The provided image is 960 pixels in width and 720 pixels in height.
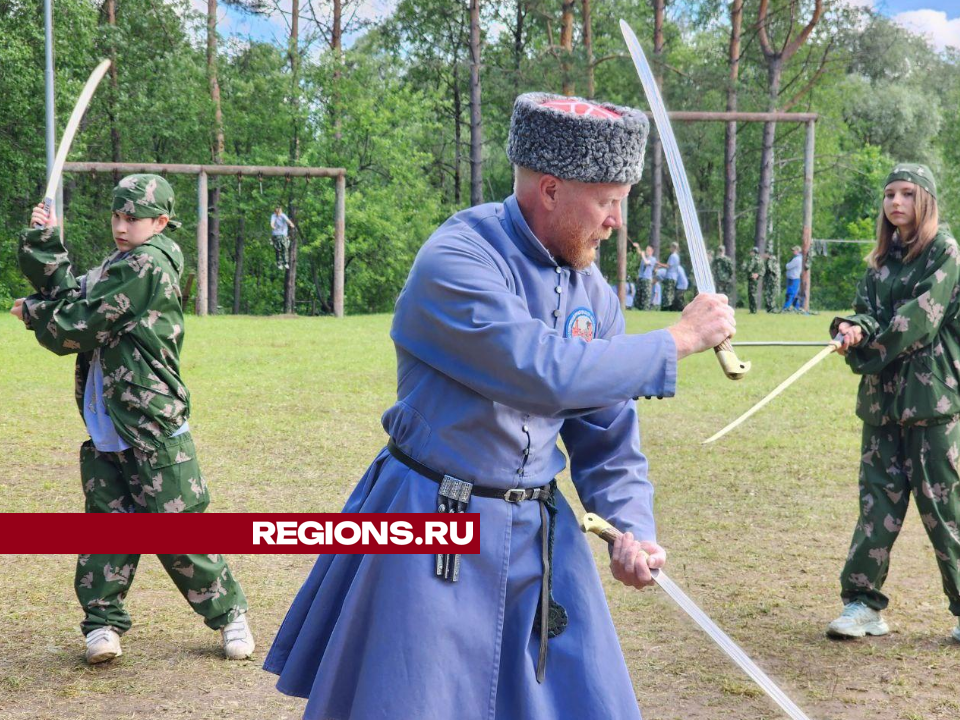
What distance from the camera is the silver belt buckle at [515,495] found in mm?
2514

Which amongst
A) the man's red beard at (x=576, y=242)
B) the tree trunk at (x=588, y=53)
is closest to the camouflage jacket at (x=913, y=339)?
the man's red beard at (x=576, y=242)

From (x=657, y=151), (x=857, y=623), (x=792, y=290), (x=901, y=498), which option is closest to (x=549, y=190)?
(x=901, y=498)

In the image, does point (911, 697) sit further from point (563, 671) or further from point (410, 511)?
point (410, 511)

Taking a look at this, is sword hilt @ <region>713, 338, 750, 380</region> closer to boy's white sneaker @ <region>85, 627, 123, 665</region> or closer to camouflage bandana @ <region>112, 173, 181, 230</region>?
camouflage bandana @ <region>112, 173, 181, 230</region>

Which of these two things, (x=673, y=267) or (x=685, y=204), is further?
(x=673, y=267)

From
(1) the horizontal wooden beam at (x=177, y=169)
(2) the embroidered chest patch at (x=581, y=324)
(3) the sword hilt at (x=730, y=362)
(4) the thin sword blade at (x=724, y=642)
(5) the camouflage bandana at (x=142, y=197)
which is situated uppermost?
(1) the horizontal wooden beam at (x=177, y=169)

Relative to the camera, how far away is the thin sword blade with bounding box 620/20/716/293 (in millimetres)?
2434

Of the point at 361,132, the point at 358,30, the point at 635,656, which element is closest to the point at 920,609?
the point at 635,656

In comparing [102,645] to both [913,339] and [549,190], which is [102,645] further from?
[913,339]

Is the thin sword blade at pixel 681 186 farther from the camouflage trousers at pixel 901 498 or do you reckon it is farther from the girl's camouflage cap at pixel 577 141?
the camouflage trousers at pixel 901 498

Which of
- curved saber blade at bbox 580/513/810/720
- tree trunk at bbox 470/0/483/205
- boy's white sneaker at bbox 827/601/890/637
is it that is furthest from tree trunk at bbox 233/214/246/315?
curved saber blade at bbox 580/513/810/720

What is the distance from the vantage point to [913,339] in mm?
5004

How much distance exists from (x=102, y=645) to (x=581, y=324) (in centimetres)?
312

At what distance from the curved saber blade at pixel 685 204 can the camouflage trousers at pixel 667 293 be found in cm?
3147
